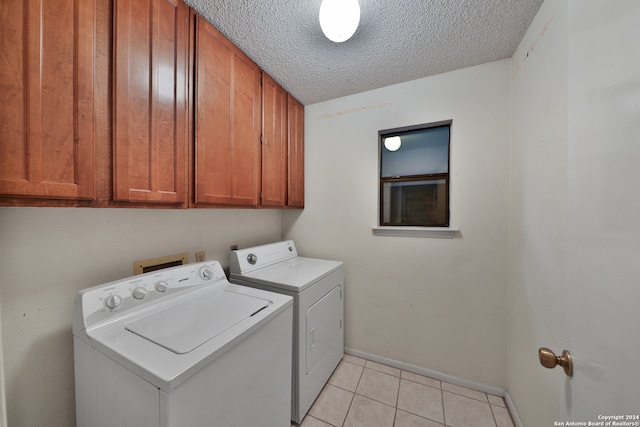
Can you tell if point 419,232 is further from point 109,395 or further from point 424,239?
point 109,395

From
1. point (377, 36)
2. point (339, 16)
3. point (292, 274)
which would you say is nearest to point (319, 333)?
point (292, 274)

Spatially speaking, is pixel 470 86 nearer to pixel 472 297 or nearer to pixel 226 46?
pixel 472 297

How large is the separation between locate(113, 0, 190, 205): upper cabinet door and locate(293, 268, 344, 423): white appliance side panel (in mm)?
1026

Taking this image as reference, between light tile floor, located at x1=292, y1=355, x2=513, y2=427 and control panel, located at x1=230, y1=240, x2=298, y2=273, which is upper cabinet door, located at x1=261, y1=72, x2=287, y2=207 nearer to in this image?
control panel, located at x1=230, y1=240, x2=298, y2=273

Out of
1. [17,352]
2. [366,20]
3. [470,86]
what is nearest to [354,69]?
[366,20]

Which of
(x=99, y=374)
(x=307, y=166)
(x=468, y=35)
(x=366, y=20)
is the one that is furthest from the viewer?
(x=307, y=166)

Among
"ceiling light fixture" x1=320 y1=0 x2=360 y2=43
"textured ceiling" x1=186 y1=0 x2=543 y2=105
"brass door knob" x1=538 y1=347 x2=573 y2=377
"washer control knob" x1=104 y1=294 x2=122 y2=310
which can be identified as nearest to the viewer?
"brass door knob" x1=538 y1=347 x2=573 y2=377

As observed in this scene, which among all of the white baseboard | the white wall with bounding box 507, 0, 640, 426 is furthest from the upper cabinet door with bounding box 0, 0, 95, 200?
the white baseboard

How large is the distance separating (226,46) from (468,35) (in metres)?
1.50

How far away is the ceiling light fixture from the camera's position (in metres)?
1.06

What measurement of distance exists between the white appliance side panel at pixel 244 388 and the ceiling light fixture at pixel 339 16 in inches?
57.8

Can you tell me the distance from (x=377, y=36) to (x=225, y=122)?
1082 mm

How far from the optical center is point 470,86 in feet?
5.45

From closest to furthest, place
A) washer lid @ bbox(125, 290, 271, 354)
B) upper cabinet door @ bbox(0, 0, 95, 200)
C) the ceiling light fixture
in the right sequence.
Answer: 1. upper cabinet door @ bbox(0, 0, 95, 200)
2. washer lid @ bbox(125, 290, 271, 354)
3. the ceiling light fixture
